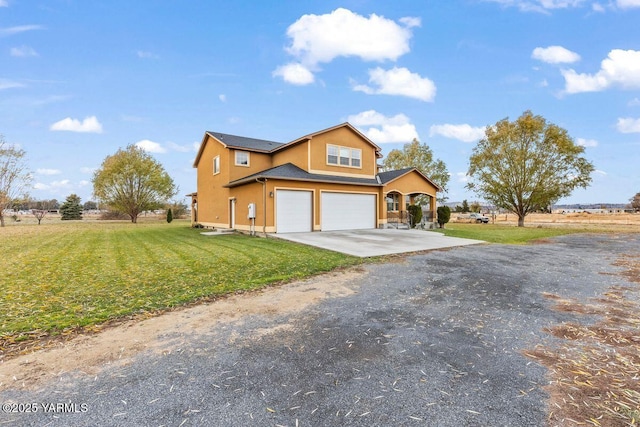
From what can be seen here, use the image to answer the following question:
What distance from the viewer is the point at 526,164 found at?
83.7 feet

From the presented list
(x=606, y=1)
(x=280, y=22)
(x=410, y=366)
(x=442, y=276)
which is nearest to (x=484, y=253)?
(x=442, y=276)

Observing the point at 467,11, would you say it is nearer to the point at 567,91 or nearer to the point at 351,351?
the point at 567,91

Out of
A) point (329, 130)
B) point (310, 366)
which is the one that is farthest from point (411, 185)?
point (310, 366)

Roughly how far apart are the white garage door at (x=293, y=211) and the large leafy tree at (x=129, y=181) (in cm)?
2581

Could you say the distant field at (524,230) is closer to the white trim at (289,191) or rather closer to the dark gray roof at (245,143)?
the white trim at (289,191)

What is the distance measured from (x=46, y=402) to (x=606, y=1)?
21.9m

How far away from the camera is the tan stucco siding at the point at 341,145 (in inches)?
659

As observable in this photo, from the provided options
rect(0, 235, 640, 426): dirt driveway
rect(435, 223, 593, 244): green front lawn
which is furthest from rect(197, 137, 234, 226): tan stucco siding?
rect(0, 235, 640, 426): dirt driveway

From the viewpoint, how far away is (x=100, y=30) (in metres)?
14.4

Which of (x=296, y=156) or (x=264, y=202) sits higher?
(x=296, y=156)

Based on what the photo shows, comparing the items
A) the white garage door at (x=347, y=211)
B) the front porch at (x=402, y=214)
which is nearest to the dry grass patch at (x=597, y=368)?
the white garage door at (x=347, y=211)

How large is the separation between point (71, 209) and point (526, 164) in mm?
61663

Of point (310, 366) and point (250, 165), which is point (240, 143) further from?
point (310, 366)

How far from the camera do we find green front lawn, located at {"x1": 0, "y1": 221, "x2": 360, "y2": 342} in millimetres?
4250
